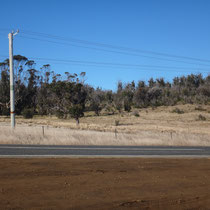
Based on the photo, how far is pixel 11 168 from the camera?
28.7 ft

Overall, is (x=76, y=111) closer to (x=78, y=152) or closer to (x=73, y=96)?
Answer: (x=73, y=96)

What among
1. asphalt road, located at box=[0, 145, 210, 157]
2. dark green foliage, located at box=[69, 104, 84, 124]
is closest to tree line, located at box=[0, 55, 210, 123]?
dark green foliage, located at box=[69, 104, 84, 124]

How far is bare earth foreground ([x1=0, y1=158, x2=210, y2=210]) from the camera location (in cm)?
612

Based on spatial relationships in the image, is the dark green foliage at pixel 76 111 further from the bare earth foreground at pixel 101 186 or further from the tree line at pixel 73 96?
the bare earth foreground at pixel 101 186

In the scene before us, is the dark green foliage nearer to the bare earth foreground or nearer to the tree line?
the tree line

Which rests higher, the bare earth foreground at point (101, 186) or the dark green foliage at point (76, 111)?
the dark green foliage at point (76, 111)

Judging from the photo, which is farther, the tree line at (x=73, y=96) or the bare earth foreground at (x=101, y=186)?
the tree line at (x=73, y=96)

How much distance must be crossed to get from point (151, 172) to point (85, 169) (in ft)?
6.61

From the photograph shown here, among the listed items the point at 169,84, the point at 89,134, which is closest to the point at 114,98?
the point at 169,84

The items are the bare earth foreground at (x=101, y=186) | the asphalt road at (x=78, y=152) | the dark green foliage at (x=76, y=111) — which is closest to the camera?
the bare earth foreground at (x=101, y=186)

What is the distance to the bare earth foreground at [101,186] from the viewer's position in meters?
6.12

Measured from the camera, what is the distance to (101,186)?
725 cm

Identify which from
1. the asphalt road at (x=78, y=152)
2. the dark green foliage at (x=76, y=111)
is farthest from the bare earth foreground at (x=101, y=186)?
the dark green foliage at (x=76, y=111)

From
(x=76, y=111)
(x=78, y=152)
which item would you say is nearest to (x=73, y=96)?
(x=76, y=111)
